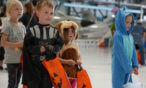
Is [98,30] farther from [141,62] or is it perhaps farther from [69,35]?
[69,35]

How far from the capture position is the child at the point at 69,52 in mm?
2680

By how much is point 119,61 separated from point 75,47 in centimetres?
73

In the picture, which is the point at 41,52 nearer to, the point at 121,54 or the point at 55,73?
the point at 55,73

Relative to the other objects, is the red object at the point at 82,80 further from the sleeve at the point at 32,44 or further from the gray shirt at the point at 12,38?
the gray shirt at the point at 12,38

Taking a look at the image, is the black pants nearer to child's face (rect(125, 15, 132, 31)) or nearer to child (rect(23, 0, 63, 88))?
child (rect(23, 0, 63, 88))

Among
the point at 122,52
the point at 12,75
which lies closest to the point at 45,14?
the point at 12,75

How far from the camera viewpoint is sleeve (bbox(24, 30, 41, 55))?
7.66 ft

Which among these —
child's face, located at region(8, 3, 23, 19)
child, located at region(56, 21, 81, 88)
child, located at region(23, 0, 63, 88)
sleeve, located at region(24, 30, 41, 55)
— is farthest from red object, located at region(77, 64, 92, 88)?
child's face, located at region(8, 3, 23, 19)

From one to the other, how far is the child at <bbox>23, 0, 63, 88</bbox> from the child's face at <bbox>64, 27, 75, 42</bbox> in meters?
0.37

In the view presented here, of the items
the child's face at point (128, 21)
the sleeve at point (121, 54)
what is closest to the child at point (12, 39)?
the sleeve at point (121, 54)

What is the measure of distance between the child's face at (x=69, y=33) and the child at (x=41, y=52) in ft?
1.23

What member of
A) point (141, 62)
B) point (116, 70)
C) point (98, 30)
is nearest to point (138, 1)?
point (98, 30)

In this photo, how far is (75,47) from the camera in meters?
2.76

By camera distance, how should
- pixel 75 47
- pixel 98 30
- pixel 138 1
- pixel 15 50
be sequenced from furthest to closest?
pixel 138 1
pixel 98 30
pixel 15 50
pixel 75 47
